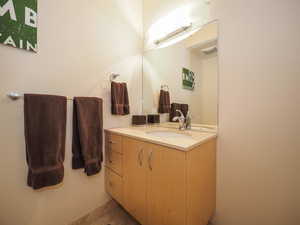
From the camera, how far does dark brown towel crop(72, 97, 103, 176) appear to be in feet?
3.73

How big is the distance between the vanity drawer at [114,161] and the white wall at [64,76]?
0.17 metres

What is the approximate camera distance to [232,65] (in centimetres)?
107

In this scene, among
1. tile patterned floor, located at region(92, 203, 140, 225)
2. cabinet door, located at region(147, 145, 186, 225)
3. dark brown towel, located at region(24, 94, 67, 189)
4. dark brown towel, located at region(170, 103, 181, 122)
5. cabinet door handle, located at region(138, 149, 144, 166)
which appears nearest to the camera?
cabinet door, located at region(147, 145, 186, 225)

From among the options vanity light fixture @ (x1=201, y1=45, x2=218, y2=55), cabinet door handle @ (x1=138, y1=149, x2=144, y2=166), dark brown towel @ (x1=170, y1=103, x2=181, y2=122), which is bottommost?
cabinet door handle @ (x1=138, y1=149, x2=144, y2=166)

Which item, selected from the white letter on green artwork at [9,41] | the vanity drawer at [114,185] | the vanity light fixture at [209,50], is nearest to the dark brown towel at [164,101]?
the vanity light fixture at [209,50]

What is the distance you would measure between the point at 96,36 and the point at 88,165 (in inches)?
47.3

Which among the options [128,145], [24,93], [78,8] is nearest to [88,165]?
[128,145]

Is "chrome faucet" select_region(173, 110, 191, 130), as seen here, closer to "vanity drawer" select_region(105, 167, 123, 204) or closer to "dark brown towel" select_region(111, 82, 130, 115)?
"dark brown towel" select_region(111, 82, 130, 115)

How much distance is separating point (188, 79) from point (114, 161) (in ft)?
3.62

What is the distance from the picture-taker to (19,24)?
35.6 inches

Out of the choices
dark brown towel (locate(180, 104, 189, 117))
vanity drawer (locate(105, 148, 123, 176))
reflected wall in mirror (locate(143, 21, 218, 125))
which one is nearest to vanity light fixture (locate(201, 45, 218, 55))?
reflected wall in mirror (locate(143, 21, 218, 125))

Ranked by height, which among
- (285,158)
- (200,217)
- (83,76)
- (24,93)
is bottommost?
(200,217)

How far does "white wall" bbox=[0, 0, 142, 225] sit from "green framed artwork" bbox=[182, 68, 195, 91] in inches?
25.4

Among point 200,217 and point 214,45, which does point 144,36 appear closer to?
point 214,45
